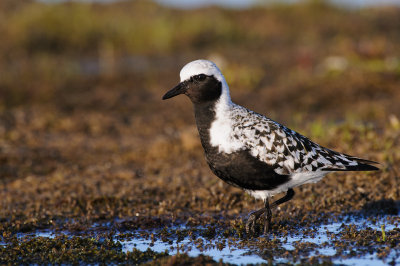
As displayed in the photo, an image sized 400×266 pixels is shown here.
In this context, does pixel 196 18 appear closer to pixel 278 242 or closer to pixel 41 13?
pixel 41 13

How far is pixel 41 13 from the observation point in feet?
74.4

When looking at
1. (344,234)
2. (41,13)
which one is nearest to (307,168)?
(344,234)

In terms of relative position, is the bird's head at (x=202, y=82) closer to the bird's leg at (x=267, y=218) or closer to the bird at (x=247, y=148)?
the bird at (x=247, y=148)

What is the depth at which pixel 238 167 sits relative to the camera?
5.85 m

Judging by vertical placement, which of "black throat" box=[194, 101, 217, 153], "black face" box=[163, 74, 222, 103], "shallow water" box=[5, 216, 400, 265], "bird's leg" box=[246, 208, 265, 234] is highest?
"black face" box=[163, 74, 222, 103]

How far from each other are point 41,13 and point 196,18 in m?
7.18

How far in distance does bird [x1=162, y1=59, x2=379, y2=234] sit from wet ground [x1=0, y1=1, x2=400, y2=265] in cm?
66

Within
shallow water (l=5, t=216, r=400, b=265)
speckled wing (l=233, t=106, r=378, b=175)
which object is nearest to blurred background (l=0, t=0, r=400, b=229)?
shallow water (l=5, t=216, r=400, b=265)

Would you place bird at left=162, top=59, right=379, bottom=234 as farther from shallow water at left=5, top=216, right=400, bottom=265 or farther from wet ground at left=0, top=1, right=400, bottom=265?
wet ground at left=0, top=1, right=400, bottom=265

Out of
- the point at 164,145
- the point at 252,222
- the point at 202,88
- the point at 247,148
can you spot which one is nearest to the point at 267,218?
the point at 252,222

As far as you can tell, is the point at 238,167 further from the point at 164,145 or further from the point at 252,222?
the point at 164,145

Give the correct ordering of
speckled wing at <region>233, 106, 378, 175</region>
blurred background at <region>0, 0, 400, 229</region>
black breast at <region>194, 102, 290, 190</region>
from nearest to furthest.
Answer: black breast at <region>194, 102, 290, 190</region> → speckled wing at <region>233, 106, 378, 175</region> → blurred background at <region>0, 0, 400, 229</region>

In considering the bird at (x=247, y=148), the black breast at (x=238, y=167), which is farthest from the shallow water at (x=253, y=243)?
the black breast at (x=238, y=167)

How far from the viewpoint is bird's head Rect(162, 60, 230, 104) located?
6.14 metres
